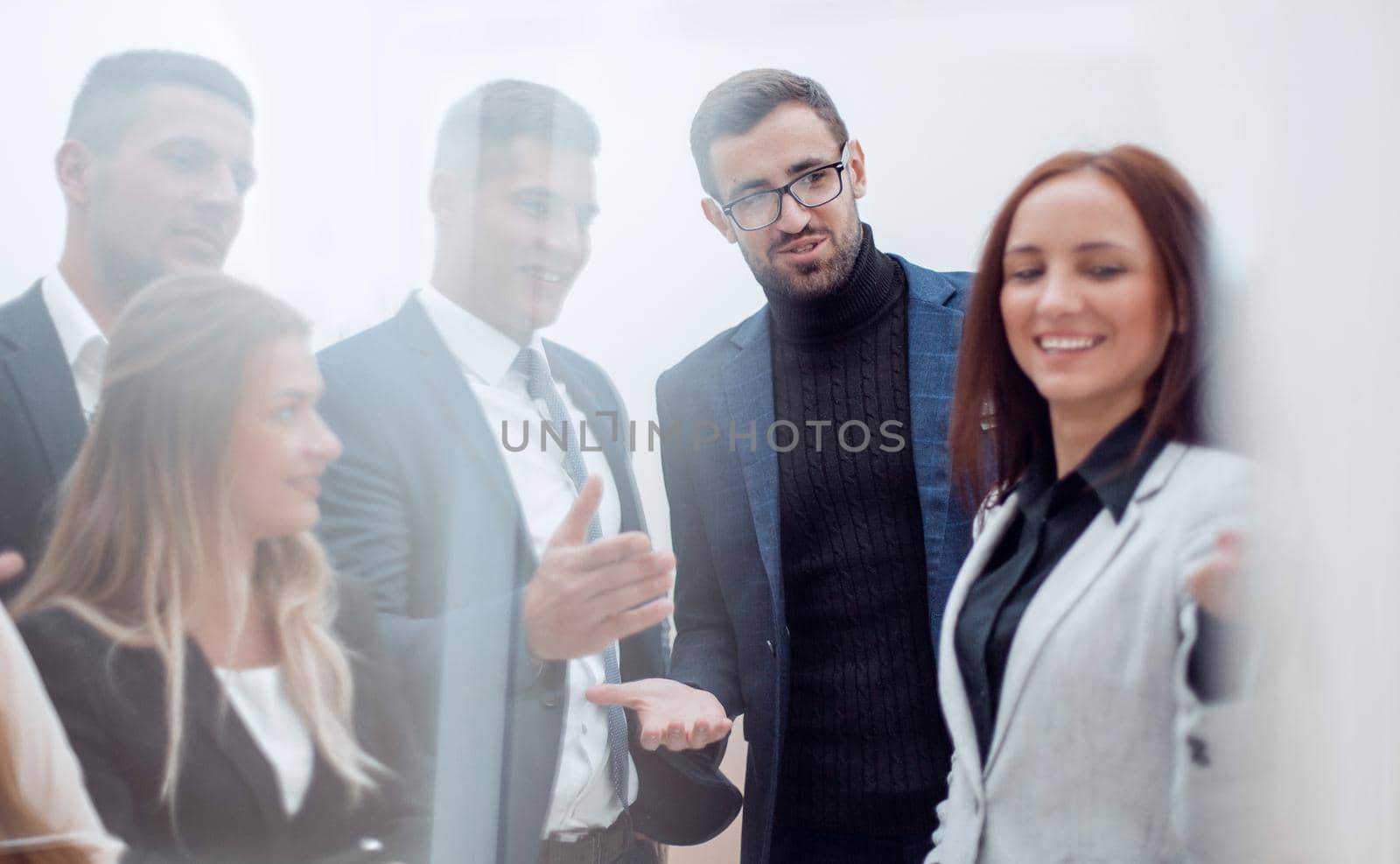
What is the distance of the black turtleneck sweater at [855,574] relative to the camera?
5.62ft

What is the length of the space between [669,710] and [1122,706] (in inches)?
31.0

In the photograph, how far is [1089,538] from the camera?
5.17 ft

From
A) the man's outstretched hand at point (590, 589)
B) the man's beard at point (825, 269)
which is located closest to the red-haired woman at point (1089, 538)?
the man's beard at point (825, 269)

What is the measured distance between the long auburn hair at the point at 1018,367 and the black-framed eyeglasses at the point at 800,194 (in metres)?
0.30

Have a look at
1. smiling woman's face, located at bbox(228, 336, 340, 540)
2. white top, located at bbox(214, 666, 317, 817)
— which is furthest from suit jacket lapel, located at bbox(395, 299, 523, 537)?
white top, located at bbox(214, 666, 317, 817)

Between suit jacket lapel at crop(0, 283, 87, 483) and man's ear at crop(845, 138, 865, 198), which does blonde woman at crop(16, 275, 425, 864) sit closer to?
suit jacket lapel at crop(0, 283, 87, 483)

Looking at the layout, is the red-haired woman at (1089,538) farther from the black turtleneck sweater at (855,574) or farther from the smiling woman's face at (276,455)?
the smiling woman's face at (276,455)

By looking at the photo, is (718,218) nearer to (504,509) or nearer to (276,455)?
(504,509)

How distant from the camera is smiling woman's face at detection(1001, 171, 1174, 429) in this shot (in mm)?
1574

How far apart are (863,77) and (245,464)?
1.43 metres

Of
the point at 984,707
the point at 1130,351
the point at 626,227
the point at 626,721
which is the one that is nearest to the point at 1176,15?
the point at 1130,351

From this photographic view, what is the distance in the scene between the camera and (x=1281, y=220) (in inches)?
66.3

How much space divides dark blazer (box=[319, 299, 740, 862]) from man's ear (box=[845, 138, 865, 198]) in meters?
0.61

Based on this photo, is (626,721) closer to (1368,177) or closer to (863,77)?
(863,77)
